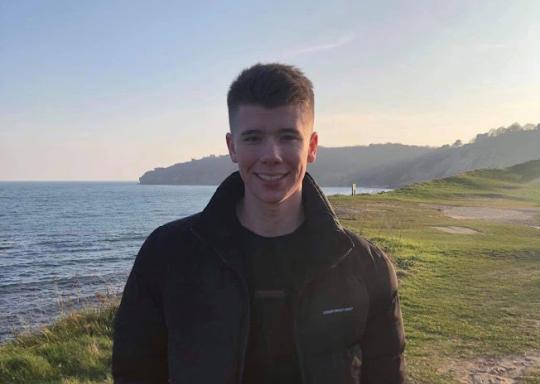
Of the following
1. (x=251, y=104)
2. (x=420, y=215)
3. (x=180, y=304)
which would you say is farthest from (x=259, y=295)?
(x=420, y=215)

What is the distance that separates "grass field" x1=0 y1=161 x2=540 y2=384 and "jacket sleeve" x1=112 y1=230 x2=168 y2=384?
13.1 feet

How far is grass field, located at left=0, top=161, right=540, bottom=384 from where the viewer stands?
22.0 feet

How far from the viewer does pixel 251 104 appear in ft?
8.34

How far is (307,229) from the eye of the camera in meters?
2.70

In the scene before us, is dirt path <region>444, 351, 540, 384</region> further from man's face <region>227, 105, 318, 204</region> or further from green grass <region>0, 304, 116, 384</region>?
man's face <region>227, 105, 318, 204</region>

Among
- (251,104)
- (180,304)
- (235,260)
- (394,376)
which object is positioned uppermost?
(251,104)

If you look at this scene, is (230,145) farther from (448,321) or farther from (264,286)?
(448,321)

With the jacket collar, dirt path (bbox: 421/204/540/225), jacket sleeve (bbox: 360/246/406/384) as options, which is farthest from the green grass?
dirt path (bbox: 421/204/540/225)

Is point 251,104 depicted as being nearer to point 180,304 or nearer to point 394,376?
point 180,304

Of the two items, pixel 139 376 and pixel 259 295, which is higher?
pixel 259 295

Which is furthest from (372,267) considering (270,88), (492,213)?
(492,213)

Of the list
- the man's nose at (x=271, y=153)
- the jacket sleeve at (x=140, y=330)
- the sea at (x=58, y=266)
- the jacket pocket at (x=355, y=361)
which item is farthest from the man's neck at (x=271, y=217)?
the sea at (x=58, y=266)

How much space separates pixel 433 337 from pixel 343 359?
6.00 m

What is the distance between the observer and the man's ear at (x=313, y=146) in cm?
277
